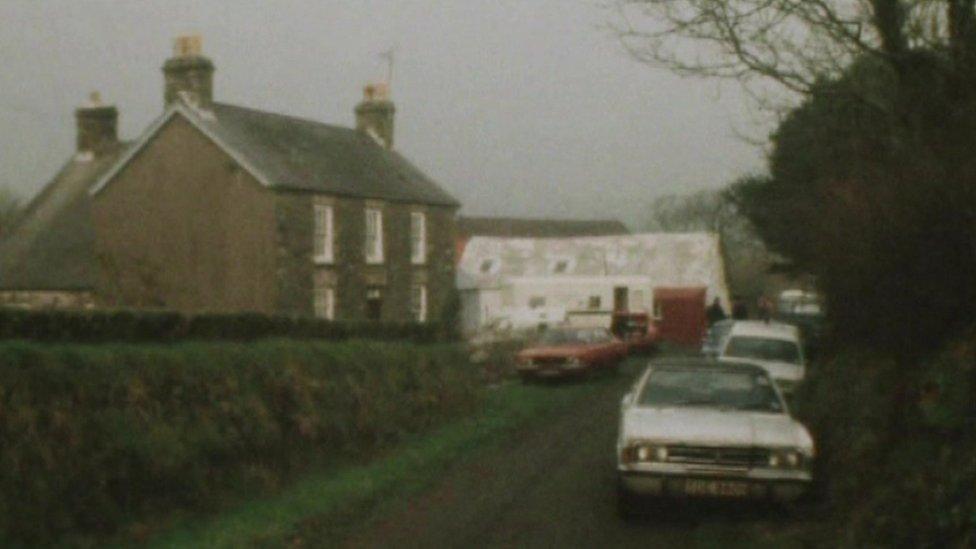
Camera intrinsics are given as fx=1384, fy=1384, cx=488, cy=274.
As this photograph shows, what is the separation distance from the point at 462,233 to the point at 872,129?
92793 millimetres

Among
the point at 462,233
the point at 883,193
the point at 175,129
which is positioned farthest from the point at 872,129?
the point at 462,233

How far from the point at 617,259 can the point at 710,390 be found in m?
64.6

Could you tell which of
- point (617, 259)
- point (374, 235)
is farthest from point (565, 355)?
point (617, 259)

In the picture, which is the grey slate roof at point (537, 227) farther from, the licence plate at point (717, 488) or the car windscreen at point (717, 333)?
the licence plate at point (717, 488)

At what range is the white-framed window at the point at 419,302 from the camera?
51156 millimetres

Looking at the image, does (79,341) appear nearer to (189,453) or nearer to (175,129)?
(189,453)

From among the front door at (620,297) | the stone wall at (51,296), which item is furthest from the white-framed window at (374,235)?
the front door at (620,297)

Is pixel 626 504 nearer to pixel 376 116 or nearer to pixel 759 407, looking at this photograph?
pixel 759 407

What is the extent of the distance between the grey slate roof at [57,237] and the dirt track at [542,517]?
32579mm

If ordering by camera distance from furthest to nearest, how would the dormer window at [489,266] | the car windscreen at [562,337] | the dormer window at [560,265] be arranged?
the dormer window at [489,266], the dormer window at [560,265], the car windscreen at [562,337]

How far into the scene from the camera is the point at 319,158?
4731 centimetres

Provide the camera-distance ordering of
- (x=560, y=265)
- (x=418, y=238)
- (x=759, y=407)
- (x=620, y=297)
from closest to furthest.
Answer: (x=759, y=407) → (x=418, y=238) → (x=620, y=297) → (x=560, y=265)

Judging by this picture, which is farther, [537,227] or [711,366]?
[537,227]

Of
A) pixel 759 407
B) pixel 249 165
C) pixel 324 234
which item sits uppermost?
pixel 249 165
